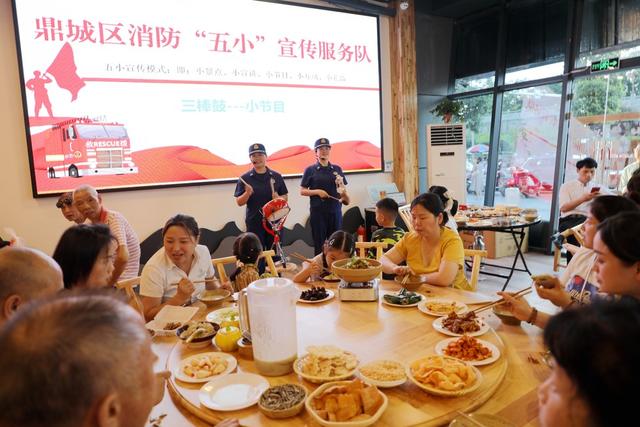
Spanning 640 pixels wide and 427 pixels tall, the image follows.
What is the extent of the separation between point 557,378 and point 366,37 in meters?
5.59

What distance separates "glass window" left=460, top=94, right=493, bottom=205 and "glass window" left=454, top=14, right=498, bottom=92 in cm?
27

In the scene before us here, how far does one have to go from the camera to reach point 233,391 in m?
1.24

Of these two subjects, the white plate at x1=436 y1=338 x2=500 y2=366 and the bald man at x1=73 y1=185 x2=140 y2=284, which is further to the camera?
the bald man at x1=73 y1=185 x2=140 y2=284

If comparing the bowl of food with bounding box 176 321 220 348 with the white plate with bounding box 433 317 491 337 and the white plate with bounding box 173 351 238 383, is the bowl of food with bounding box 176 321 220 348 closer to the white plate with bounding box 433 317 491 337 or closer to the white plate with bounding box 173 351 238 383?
the white plate with bounding box 173 351 238 383

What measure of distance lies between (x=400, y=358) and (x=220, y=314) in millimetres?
879

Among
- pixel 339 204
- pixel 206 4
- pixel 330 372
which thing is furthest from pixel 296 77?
pixel 330 372

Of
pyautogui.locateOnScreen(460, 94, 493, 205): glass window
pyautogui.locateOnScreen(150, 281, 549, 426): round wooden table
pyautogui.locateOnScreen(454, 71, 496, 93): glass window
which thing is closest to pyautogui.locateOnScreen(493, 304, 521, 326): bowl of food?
pyautogui.locateOnScreen(150, 281, 549, 426): round wooden table

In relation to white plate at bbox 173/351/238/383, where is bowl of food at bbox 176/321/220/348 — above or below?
above

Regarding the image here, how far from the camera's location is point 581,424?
25.1 inches

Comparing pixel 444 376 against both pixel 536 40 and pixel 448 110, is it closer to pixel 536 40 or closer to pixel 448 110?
pixel 448 110

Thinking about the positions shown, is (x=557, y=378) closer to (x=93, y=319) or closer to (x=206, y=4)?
(x=93, y=319)

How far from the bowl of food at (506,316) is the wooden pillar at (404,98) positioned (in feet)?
14.5

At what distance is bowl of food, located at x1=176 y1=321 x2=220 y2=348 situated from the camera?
156cm

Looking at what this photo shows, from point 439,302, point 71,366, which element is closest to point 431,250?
point 439,302
